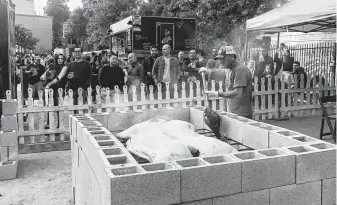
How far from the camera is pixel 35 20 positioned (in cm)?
5541

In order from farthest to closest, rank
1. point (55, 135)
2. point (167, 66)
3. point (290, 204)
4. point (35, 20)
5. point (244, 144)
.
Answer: point (35, 20) < point (167, 66) < point (55, 135) < point (244, 144) < point (290, 204)

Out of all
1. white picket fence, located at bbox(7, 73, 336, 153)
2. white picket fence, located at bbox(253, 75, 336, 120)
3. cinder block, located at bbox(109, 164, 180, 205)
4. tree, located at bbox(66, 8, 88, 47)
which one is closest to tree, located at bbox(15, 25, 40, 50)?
tree, located at bbox(66, 8, 88, 47)

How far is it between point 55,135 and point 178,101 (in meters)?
3.05

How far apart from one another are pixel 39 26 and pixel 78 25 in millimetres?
6960

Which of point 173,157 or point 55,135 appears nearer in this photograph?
point 173,157

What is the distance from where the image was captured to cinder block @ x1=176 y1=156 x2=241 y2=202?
242 cm

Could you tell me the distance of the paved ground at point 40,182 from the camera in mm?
5121

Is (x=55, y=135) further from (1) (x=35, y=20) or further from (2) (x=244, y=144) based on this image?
(1) (x=35, y=20)

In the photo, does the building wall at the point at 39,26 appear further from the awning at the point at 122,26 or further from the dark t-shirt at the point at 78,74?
the dark t-shirt at the point at 78,74

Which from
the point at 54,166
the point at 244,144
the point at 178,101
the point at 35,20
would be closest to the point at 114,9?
the point at 35,20

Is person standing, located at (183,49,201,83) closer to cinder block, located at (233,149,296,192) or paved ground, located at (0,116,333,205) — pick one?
paved ground, located at (0,116,333,205)

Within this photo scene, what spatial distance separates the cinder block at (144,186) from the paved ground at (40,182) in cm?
302

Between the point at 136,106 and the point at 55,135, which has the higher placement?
the point at 136,106

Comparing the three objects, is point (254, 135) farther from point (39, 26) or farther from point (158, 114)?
point (39, 26)
